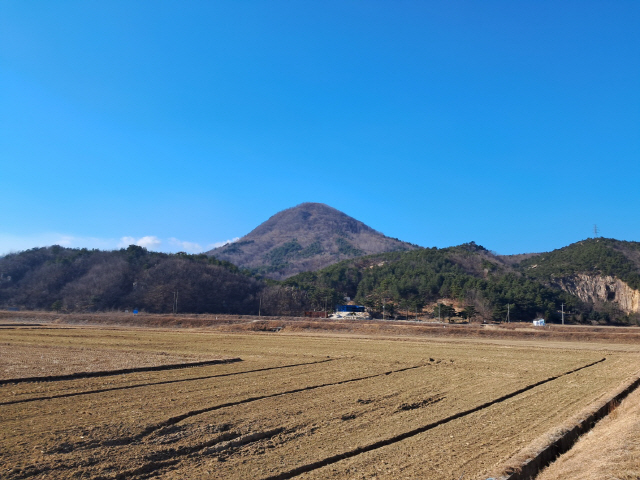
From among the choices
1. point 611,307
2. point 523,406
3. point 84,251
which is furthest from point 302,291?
point 523,406

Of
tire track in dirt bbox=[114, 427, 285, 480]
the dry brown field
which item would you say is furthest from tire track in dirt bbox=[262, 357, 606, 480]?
tire track in dirt bbox=[114, 427, 285, 480]

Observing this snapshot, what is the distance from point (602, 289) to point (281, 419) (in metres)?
124

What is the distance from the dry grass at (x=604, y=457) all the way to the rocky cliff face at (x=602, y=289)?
111 m

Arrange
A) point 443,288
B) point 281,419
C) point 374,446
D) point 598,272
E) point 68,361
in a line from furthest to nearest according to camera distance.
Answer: point 598,272
point 443,288
point 68,361
point 281,419
point 374,446

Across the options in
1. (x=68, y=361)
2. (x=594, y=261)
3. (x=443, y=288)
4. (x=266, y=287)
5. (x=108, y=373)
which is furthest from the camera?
(x=594, y=261)

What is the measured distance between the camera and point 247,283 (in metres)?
118

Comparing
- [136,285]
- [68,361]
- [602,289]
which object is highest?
[602,289]

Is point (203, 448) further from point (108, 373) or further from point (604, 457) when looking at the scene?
point (108, 373)

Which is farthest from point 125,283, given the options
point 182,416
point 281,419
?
point 281,419

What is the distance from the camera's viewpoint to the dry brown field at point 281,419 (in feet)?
27.2

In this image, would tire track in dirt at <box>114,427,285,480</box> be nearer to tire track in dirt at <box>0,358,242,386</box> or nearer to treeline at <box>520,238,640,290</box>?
tire track in dirt at <box>0,358,242,386</box>

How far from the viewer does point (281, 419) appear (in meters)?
11.5

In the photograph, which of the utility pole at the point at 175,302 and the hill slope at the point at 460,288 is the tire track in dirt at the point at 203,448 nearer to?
the hill slope at the point at 460,288

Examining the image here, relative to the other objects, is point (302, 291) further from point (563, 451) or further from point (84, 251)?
point (563, 451)
